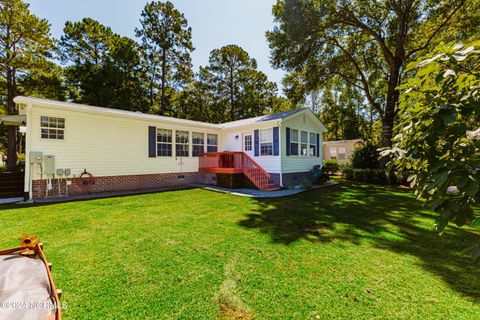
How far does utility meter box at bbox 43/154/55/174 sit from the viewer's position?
8.05 meters

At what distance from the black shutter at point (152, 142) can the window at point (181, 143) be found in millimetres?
1198

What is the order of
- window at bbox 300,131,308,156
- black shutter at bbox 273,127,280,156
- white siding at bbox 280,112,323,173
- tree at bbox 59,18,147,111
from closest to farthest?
black shutter at bbox 273,127,280,156 → white siding at bbox 280,112,323,173 → window at bbox 300,131,308,156 → tree at bbox 59,18,147,111

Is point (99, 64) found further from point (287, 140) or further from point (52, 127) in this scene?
point (287, 140)

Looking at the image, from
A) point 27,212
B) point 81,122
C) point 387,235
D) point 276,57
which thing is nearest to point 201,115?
point 276,57

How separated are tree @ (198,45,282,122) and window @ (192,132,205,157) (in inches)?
588

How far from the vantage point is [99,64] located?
66.7 feet

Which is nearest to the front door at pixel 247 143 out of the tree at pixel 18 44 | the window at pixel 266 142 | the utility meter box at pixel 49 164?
the window at pixel 266 142

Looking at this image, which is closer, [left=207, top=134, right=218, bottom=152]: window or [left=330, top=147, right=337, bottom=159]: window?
[left=207, top=134, right=218, bottom=152]: window

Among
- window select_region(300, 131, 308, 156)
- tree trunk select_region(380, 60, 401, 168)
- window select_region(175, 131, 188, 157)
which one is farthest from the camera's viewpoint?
tree trunk select_region(380, 60, 401, 168)

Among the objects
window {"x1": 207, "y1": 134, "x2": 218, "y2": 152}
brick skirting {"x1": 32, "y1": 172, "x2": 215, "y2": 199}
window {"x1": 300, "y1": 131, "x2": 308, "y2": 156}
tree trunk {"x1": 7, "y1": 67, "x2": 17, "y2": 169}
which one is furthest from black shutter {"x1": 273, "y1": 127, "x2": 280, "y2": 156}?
tree trunk {"x1": 7, "y1": 67, "x2": 17, "y2": 169}

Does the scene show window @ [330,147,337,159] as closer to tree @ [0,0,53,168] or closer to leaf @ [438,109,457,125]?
leaf @ [438,109,457,125]

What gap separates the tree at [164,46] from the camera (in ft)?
70.3

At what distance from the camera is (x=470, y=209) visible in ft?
3.71

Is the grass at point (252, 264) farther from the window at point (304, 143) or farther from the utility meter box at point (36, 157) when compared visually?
the window at point (304, 143)
